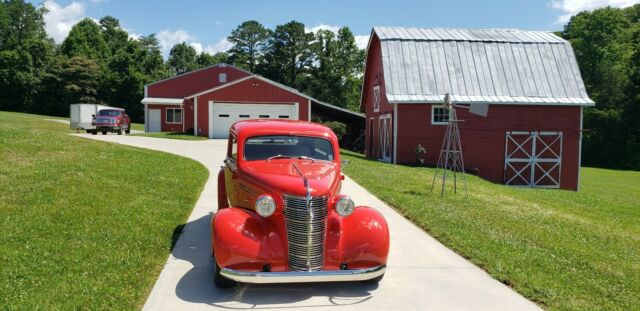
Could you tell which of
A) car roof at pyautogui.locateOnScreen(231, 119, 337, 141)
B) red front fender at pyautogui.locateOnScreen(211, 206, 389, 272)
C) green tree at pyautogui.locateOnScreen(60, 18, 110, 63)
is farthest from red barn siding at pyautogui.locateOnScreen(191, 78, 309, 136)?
green tree at pyautogui.locateOnScreen(60, 18, 110, 63)

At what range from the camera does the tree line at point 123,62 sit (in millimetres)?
59719

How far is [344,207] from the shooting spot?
5418 mm

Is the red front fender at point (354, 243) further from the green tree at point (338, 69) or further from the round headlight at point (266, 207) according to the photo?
the green tree at point (338, 69)

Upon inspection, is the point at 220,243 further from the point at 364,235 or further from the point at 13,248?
the point at 13,248

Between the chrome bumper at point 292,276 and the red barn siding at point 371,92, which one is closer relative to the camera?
the chrome bumper at point 292,276

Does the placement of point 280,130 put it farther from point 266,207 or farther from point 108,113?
point 108,113

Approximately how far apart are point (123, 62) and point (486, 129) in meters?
52.2

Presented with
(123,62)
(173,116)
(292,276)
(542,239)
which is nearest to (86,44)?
(123,62)

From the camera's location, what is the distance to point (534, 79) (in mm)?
23391

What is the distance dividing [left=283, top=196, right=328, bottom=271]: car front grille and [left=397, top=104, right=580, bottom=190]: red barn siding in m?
17.7

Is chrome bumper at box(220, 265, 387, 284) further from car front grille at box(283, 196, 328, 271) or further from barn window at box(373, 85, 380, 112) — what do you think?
barn window at box(373, 85, 380, 112)

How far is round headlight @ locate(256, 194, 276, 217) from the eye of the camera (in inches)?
205

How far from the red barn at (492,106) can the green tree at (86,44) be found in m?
54.1

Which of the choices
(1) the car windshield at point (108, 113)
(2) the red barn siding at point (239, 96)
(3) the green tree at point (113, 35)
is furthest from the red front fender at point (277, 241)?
(3) the green tree at point (113, 35)
